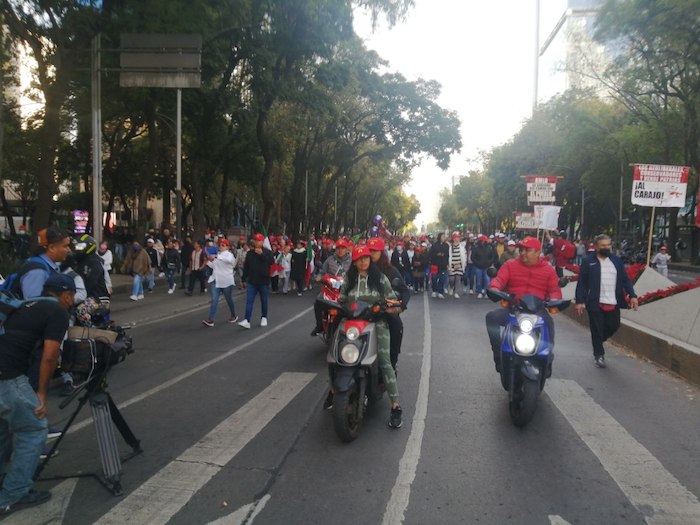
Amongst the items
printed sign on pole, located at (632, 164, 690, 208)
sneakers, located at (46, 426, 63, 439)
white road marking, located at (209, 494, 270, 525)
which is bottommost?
sneakers, located at (46, 426, 63, 439)

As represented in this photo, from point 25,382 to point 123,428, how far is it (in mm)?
1040

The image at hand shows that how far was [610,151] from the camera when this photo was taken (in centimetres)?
4088

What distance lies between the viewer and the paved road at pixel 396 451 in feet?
12.4

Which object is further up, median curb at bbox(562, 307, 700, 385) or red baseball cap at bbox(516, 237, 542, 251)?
red baseball cap at bbox(516, 237, 542, 251)

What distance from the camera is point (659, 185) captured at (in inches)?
497

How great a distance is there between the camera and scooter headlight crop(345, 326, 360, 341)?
4.96 m

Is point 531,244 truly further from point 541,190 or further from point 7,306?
point 541,190

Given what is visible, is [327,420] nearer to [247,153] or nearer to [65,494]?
[65,494]

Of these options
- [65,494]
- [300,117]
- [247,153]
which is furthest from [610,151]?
[65,494]

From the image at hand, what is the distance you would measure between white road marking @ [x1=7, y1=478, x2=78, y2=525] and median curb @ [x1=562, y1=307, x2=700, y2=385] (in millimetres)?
6704

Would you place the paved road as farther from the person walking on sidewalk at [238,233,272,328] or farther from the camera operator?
the person walking on sidewalk at [238,233,272,328]

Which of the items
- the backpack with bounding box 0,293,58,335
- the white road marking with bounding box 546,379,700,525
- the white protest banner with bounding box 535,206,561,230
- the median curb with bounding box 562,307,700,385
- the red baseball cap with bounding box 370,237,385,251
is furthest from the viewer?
the white protest banner with bounding box 535,206,561,230

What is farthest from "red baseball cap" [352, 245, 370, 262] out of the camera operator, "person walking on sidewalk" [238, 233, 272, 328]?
"person walking on sidewalk" [238, 233, 272, 328]

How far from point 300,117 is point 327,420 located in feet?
88.1
